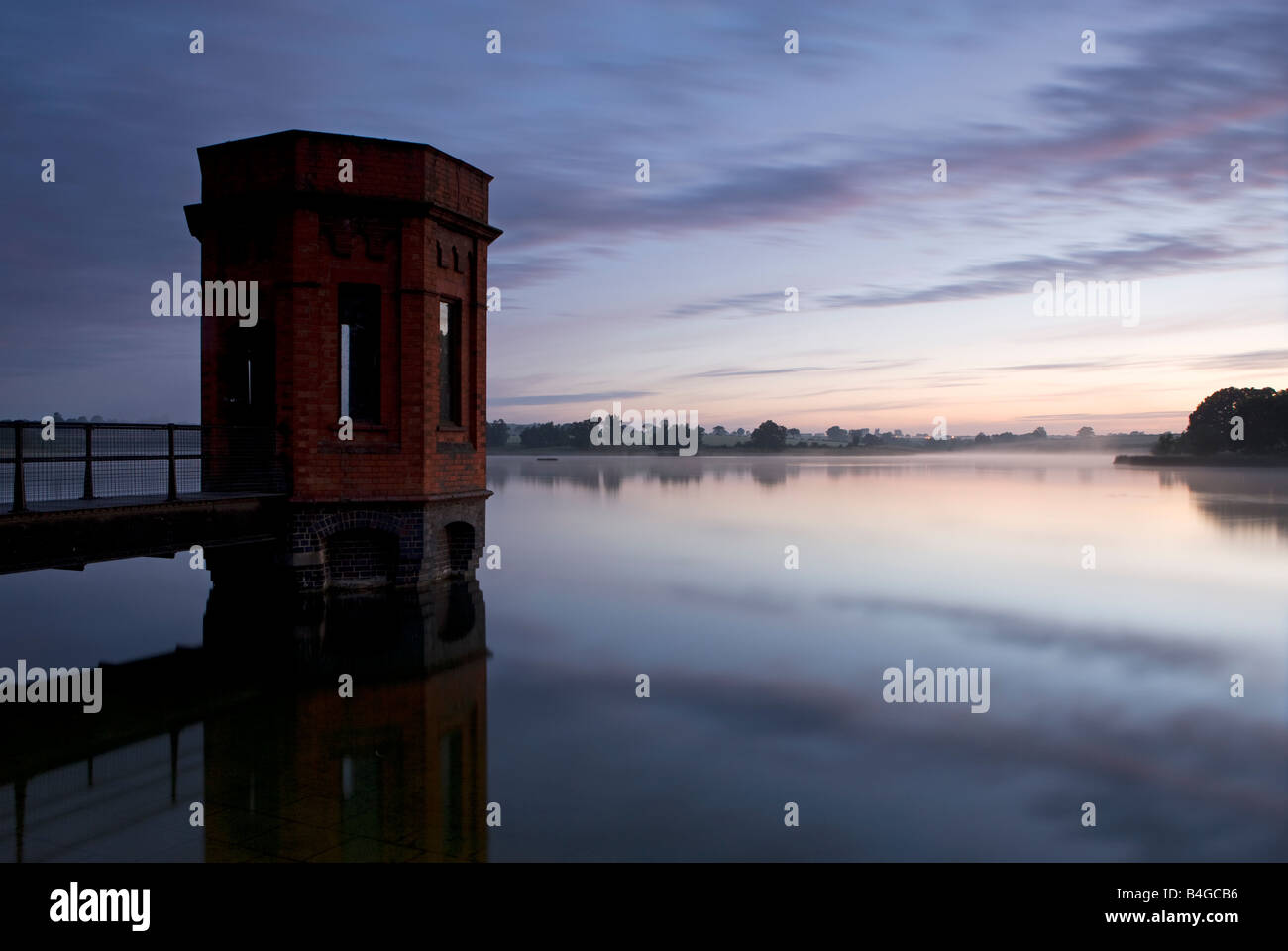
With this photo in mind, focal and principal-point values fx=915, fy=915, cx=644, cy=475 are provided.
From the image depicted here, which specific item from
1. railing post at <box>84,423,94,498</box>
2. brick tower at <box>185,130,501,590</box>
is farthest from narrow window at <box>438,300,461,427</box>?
railing post at <box>84,423,94,498</box>

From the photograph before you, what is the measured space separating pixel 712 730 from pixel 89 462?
866 cm

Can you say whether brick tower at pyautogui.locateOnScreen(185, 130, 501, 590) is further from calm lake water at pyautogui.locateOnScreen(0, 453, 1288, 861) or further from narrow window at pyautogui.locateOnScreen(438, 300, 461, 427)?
calm lake water at pyautogui.locateOnScreen(0, 453, 1288, 861)

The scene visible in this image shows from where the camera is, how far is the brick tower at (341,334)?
1472cm

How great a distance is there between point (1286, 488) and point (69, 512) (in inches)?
2476

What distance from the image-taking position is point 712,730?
876cm

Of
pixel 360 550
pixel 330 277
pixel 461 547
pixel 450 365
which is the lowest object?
pixel 461 547

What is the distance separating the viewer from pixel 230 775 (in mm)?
7277

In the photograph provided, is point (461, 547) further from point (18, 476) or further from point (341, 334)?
point (18, 476)

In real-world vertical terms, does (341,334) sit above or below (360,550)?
above

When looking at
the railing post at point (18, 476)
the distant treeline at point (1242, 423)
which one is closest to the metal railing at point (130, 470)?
the railing post at point (18, 476)

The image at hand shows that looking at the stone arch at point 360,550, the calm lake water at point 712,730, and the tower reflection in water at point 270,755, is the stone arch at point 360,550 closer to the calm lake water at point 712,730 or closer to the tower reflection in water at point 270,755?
the calm lake water at point 712,730

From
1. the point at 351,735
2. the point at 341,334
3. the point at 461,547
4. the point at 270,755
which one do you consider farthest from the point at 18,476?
the point at 461,547

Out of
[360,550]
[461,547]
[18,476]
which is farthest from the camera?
[461,547]
